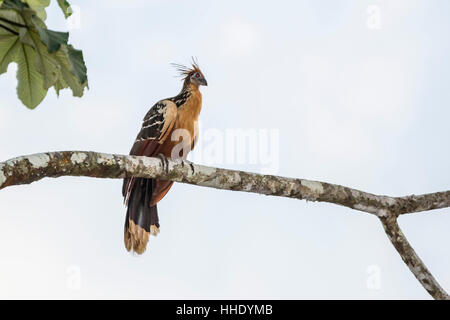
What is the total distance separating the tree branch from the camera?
9.02ft

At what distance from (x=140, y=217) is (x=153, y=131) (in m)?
0.69

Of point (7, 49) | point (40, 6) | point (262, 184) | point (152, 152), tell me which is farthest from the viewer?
point (152, 152)

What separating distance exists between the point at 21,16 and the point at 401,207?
2.56 metres

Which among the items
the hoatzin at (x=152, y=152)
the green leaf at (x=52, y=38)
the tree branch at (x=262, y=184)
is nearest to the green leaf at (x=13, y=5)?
the green leaf at (x=52, y=38)

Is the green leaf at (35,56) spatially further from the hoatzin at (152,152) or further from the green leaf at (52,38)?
the hoatzin at (152,152)

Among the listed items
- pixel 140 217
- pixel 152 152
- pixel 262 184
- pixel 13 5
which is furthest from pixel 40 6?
pixel 140 217

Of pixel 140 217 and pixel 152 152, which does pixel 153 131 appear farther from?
pixel 140 217

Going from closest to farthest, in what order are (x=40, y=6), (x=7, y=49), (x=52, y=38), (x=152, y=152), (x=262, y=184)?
(x=52, y=38) < (x=7, y=49) < (x=40, y=6) < (x=262, y=184) < (x=152, y=152)

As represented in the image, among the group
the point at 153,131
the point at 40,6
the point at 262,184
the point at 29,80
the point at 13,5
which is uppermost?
the point at 153,131

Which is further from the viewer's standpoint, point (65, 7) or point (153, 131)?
point (153, 131)

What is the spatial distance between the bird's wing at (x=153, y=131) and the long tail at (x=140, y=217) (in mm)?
109

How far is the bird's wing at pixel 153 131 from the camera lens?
4504 mm

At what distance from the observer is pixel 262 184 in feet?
11.3

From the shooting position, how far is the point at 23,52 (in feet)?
7.92
